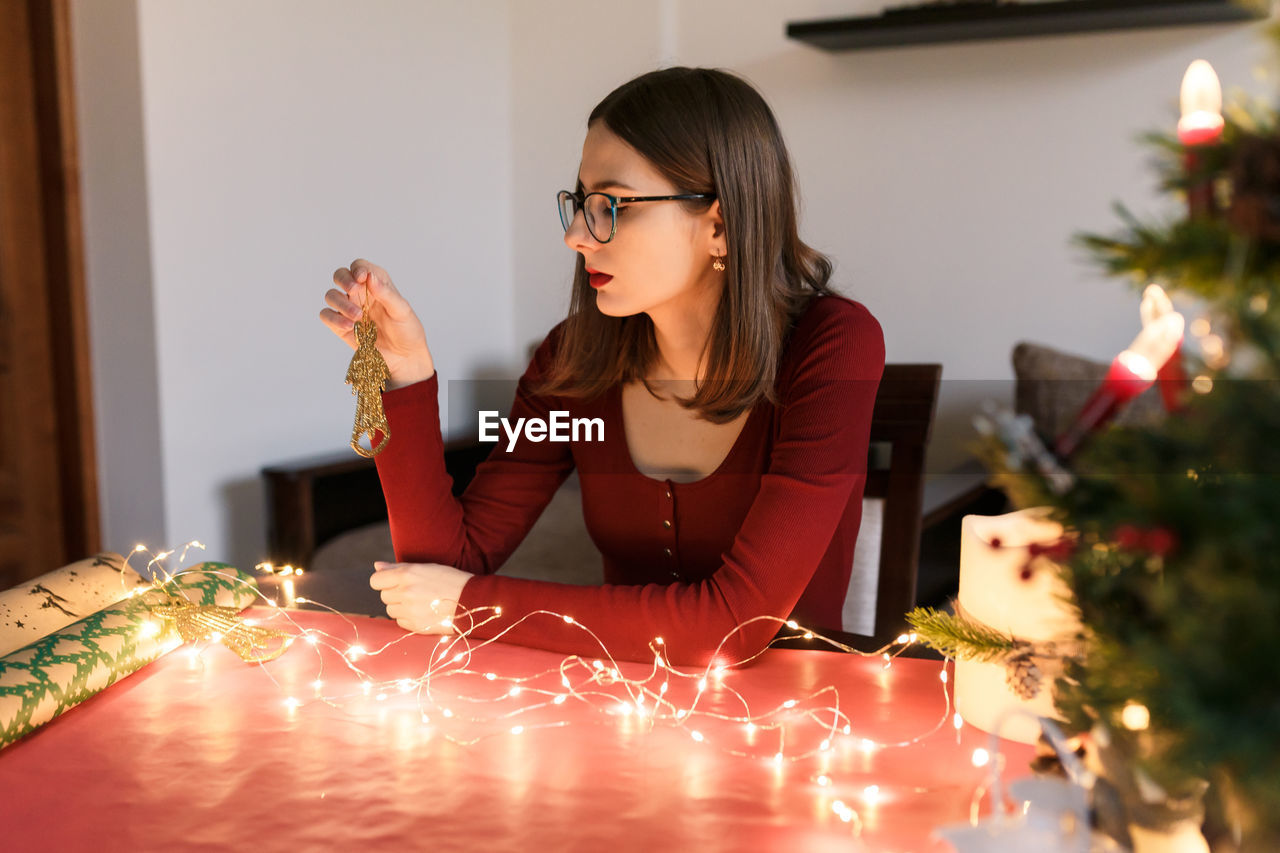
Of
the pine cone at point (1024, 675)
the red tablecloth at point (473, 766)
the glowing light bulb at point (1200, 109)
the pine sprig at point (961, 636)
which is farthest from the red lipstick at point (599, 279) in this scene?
the glowing light bulb at point (1200, 109)

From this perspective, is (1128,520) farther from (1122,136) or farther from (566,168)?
(566,168)

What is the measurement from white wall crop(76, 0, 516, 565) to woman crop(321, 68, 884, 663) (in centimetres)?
133

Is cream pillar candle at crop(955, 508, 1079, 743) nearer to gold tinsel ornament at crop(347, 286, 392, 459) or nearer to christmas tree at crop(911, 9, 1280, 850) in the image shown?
christmas tree at crop(911, 9, 1280, 850)

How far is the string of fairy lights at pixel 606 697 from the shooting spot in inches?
31.9

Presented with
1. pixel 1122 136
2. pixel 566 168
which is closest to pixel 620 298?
pixel 1122 136

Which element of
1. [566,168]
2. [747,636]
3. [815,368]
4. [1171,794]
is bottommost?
[747,636]

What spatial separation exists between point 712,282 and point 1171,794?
1.03 meters

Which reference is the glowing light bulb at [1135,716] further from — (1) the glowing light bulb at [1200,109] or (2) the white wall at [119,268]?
(2) the white wall at [119,268]

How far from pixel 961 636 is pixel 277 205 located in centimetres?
240

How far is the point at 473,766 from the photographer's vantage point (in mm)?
771

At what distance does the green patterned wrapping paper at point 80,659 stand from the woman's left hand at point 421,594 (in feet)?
0.55

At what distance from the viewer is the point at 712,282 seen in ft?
4.77

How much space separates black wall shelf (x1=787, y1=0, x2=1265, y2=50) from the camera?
2592 mm

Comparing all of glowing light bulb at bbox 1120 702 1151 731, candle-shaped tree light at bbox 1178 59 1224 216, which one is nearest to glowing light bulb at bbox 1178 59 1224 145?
candle-shaped tree light at bbox 1178 59 1224 216
